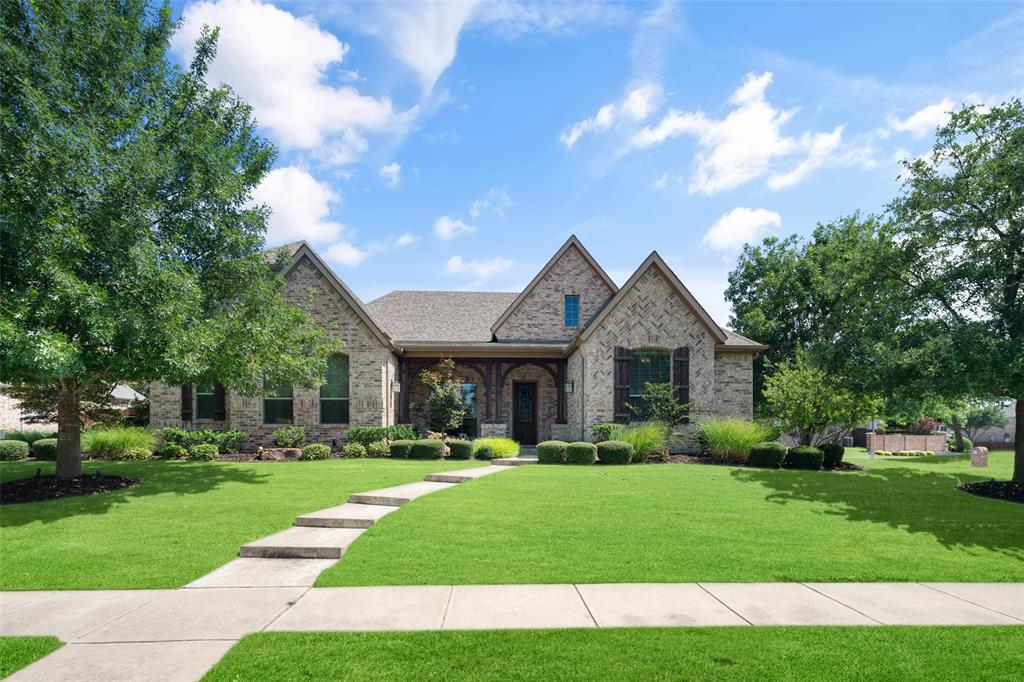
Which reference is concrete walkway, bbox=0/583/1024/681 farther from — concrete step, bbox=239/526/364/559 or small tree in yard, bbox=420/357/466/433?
small tree in yard, bbox=420/357/466/433

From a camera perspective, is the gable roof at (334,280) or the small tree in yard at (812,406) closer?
the small tree in yard at (812,406)

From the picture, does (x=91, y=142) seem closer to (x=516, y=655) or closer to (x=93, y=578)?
(x=93, y=578)

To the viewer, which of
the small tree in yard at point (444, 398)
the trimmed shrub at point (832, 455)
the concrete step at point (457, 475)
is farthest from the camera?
the small tree in yard at point (444, 398)

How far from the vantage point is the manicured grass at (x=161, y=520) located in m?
6.49

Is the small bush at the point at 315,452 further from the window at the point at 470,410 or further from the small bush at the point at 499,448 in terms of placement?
the window at the point at 470,410

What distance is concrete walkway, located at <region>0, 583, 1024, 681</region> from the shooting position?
4.43m

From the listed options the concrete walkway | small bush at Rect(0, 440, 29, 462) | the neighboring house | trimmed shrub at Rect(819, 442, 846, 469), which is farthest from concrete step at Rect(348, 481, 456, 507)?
small bush at Rect(0, 440, 29, 462)

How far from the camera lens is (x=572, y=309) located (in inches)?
910

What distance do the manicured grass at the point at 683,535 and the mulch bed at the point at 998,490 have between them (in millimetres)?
748

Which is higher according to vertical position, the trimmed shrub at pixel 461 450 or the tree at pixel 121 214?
the tree at pixel 121 214

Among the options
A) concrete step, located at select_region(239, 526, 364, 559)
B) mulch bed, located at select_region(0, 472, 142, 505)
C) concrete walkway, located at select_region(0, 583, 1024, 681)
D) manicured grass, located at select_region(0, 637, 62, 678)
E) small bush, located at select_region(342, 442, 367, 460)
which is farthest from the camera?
small bush, located at select_region(342, 442, 367, 460)

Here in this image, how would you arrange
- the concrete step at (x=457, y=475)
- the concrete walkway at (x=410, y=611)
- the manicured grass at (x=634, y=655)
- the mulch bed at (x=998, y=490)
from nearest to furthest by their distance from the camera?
1. the manicured grass at (x=634, y=655)
2. the concrete walkway at (x=410, y=611)
3. the mulch bed at (x=998, y=490)
4. the concrete step at (x=457, y=475)

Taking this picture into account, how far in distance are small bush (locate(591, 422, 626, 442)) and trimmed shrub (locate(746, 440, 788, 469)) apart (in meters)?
4.19

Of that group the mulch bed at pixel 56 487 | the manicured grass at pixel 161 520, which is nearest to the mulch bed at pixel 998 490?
the manicured grass at pixel 161 520
